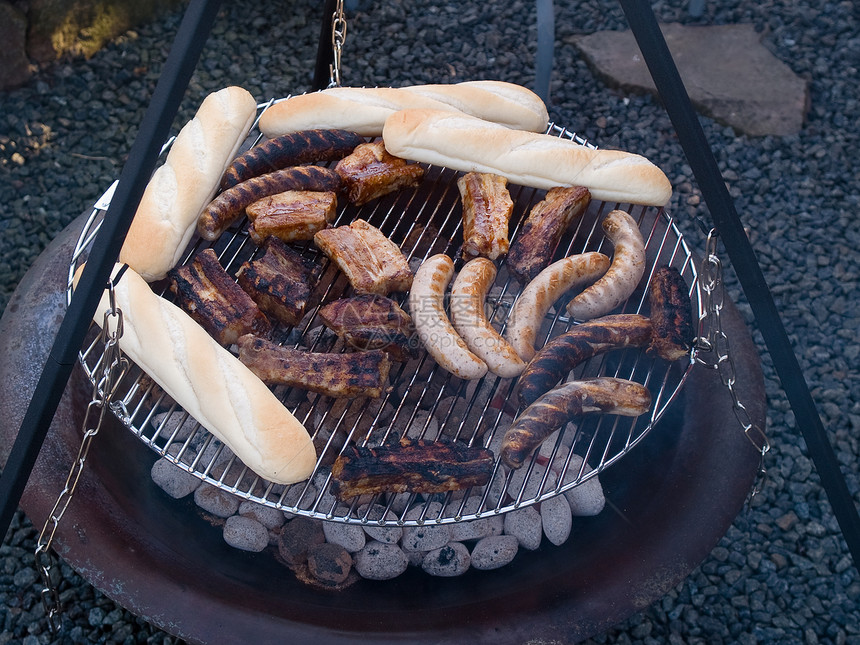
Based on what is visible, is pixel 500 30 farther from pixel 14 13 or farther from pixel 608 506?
pixel 608 506

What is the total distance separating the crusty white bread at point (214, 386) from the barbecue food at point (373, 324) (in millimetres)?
446

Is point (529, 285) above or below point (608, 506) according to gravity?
above

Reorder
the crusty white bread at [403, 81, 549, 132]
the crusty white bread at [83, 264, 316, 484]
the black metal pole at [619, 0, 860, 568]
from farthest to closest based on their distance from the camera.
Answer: the crusty white bread at [403, 81, 549, 132], the crusty white bread at [83, 264, 316, 484], the black metal pole at [619, 0, 860, 568]

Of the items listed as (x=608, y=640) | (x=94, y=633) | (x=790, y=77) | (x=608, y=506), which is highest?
(x=790, y=77)

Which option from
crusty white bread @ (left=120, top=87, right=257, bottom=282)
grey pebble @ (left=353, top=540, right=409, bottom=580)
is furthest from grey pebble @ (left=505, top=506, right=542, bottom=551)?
crusty white bread @ (left=120, top=87, right=257, bottom=282)

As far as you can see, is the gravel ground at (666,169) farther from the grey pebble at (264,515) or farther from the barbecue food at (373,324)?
the barbecue food at (373,324)

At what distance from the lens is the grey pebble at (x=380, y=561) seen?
314 centimetres

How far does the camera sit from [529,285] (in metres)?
3.21

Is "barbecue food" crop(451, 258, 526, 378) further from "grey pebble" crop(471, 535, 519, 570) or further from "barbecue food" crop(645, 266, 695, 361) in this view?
"grey pebble" crop(471, 535, 519, 570)

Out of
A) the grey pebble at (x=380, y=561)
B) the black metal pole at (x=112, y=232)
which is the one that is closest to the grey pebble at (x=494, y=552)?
the grey pebble at (x=380, y=561)

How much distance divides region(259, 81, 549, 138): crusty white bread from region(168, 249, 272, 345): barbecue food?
100cm

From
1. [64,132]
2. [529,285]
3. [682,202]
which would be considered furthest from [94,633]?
[682,202]

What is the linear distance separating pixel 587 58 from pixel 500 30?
92cm

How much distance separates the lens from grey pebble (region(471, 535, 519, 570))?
3.17 metres
